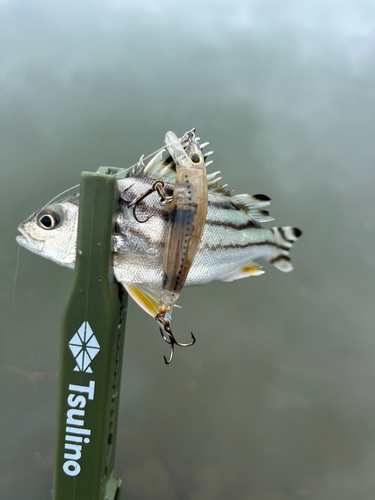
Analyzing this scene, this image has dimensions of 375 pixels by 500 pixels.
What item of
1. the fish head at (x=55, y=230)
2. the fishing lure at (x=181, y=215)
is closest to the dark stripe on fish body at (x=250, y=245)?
the fishing lure at (x=181, y=215)

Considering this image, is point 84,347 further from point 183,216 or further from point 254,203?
point 254,203

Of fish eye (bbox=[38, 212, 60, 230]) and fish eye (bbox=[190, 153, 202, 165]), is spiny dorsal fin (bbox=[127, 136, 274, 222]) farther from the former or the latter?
fish eye (bbox=[38, 212, 60, 230])

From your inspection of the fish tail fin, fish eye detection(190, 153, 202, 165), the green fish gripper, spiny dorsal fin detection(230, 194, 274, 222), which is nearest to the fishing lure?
fish eye detection(190, 153, 202, 165)

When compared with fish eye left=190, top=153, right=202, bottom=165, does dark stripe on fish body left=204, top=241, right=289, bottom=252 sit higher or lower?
lower

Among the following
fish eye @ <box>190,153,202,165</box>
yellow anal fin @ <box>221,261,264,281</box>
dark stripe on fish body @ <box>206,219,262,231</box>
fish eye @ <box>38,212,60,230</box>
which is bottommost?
yellow anal fin @ <box>221,261,264,281</box>

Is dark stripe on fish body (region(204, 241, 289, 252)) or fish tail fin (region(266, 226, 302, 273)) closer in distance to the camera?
dark stripe on fish body (region(204, 241, 289, 252))

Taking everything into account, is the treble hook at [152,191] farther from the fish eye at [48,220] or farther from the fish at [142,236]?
the fish eye at [48,220]
